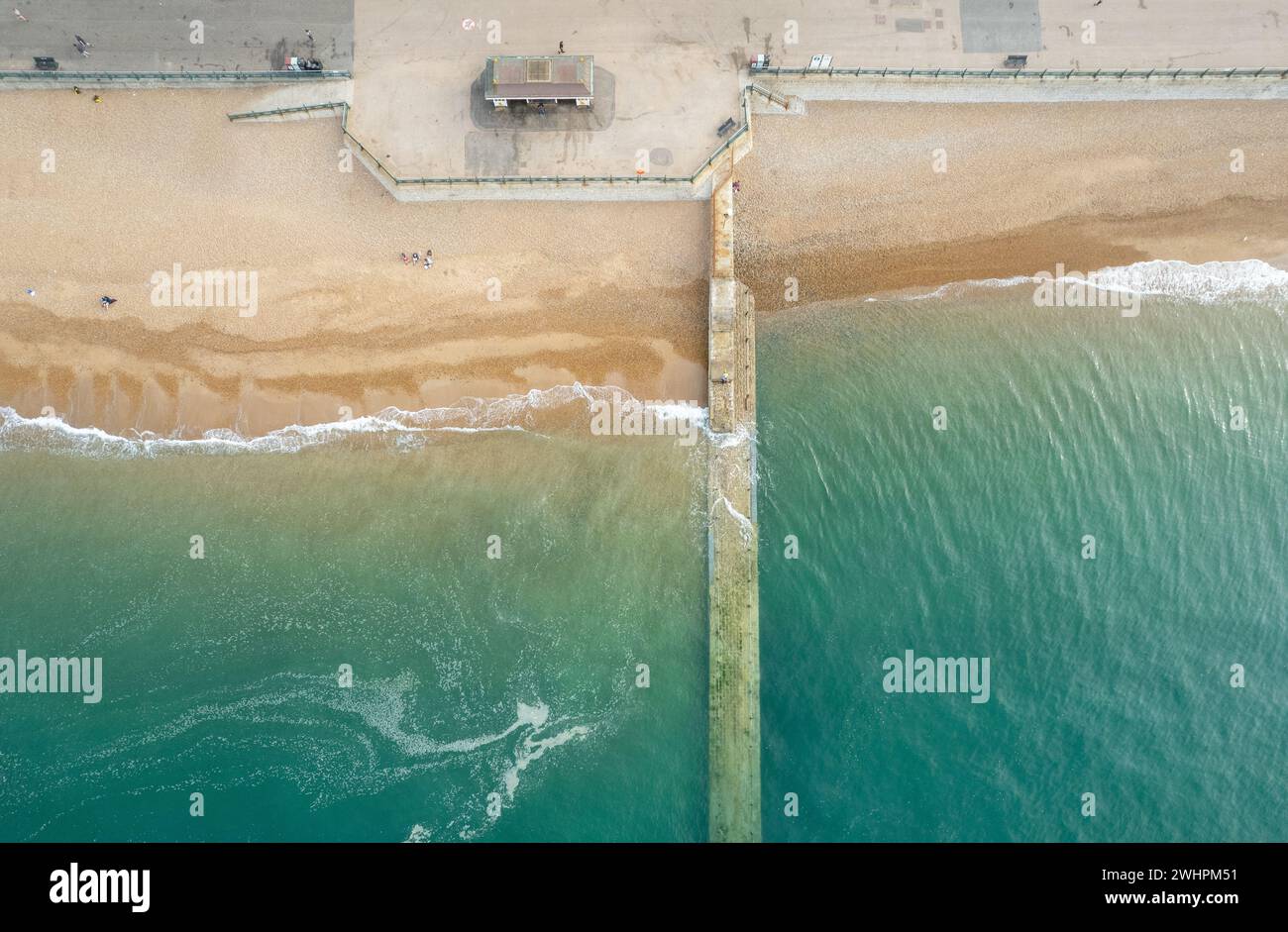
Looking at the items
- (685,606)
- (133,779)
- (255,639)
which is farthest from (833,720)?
(133,779)

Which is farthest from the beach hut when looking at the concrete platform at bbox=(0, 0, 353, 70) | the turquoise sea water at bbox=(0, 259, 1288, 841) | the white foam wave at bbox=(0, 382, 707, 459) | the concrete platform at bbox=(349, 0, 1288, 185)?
the turquoise sea water at bbox=(0, 259, 1288, 841)

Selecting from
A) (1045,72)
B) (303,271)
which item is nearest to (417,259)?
(303,271)

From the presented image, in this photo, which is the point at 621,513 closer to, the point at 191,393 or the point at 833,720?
the point at 833,720

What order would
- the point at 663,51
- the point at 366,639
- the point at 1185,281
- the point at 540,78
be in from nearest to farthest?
the point at 540,78
the point at 366,639
the point at 663,51
the point at 1185,281

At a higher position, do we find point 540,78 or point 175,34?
point 175,34

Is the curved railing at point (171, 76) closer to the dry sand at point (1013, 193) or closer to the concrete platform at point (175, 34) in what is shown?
the concrete platform at point (175, 34)

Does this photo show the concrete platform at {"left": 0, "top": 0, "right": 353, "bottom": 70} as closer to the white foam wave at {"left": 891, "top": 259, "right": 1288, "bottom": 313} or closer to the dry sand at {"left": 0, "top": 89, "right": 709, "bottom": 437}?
the dry sand at {"left": 0, "top": 89, "right": 709, "bottom": 437}

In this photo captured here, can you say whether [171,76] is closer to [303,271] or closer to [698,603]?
[303,271]
